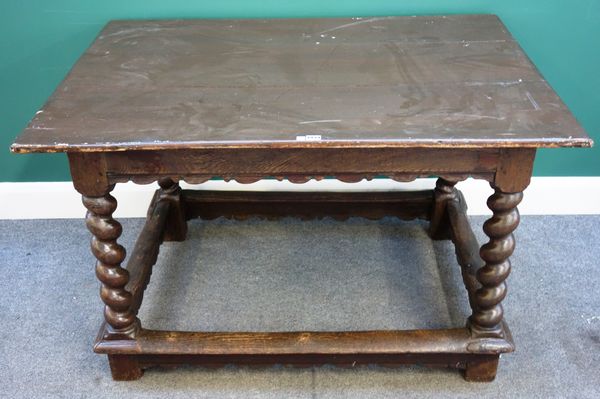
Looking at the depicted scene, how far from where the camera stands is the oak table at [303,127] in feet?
4.09

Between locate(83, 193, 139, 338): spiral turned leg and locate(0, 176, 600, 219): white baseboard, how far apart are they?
629 mm

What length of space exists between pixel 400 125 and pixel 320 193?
0.72 meters

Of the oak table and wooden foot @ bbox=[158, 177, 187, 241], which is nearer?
the oak table

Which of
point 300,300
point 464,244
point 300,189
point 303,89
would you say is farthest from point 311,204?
point 303,89

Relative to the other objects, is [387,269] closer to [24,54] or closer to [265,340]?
[265,340]

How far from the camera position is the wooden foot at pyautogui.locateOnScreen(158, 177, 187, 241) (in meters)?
1.91

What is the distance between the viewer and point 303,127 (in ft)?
4.10

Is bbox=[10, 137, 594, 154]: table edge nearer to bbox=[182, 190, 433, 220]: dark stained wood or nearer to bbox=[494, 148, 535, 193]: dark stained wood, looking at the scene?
bbox=[494, 148, 535, 193]: dark stained wood

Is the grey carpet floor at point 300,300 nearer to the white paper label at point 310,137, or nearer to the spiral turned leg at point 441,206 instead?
the spiral turned leg at point 441,206

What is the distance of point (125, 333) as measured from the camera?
4.94 ft

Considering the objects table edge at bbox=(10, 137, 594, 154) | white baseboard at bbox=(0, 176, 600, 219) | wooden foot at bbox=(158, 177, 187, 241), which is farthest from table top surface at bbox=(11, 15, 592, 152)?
white baseboard at bbox=(0, 176, 600, 219)

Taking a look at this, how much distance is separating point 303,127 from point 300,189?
87cm

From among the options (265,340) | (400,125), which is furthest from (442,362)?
(400,125)

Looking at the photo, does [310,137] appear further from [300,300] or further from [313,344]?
[300,300]
